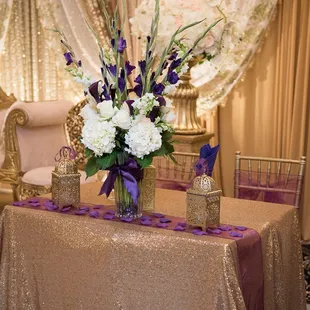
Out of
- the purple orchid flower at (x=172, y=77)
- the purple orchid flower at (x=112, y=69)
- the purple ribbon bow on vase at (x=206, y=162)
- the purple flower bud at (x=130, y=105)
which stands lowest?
the purple ribbon bow on vase at (x=206, y=162)

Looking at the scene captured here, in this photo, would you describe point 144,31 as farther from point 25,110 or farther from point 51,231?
point 51,231

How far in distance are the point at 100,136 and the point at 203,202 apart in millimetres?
418

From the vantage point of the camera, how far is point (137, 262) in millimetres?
2088

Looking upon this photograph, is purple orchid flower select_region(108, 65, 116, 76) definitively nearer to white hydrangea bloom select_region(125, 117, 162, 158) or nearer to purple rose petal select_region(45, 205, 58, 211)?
white hydrangea bloom select_region(125, 117, 162, 158)

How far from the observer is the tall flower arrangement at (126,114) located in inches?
81.7

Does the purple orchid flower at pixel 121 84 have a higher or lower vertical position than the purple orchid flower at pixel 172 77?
lower

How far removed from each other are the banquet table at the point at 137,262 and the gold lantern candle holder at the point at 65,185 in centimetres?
8

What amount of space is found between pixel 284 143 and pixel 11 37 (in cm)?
289

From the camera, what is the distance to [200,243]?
6.53ft

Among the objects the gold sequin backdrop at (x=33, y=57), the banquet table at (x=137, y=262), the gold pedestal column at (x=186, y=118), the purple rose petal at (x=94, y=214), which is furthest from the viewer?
the gold sequin backdrop at (x=33, y=57)

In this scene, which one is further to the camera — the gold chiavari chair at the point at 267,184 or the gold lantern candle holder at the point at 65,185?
the gold chiavari chair at the point at 267,184

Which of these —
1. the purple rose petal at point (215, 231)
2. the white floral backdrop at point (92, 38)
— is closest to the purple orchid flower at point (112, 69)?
the purple rose petal at point (215, 231)

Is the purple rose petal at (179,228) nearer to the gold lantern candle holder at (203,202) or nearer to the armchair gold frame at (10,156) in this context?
the gold lantern candle holder at (203,202)

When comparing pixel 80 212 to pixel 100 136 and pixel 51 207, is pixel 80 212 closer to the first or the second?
pixel 51 207
